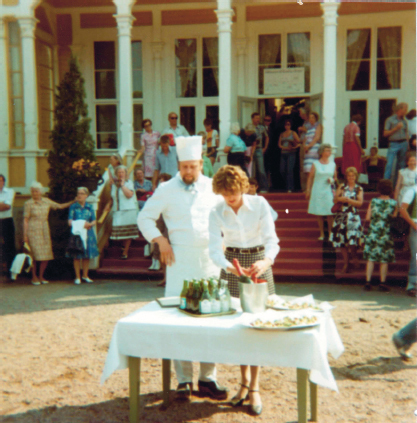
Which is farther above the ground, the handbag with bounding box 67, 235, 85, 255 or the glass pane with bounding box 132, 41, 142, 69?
the glass pane with bounding box 132, 41, 142, 69

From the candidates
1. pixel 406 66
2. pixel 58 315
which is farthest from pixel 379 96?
pixel 58 315

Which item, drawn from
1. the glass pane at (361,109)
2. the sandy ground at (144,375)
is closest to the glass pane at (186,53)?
the glass pane at (361,109)

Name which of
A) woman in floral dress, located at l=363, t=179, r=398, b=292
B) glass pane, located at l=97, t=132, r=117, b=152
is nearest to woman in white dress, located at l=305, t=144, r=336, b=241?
woman in floral dress, located at l=363, t=179, r=398, b=292

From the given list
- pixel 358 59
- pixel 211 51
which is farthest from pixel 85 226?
pixel 358 59

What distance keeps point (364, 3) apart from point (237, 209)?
404 inches

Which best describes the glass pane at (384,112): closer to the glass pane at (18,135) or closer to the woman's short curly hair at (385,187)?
the woman's short curly hair at (385,187)

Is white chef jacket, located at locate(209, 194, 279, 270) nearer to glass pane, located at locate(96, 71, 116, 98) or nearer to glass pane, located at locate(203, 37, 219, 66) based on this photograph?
glass pane, located at locate(203, 37, 219, 66)

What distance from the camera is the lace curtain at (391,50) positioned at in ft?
40.9

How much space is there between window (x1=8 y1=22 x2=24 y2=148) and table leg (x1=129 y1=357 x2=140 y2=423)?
982 centimetres

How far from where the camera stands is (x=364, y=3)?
1217cm

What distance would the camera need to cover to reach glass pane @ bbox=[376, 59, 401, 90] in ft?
41.3

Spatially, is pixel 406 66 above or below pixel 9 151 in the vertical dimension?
above

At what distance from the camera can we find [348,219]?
8.19 metres

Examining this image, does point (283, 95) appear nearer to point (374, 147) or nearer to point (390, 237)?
point (374, 147)
